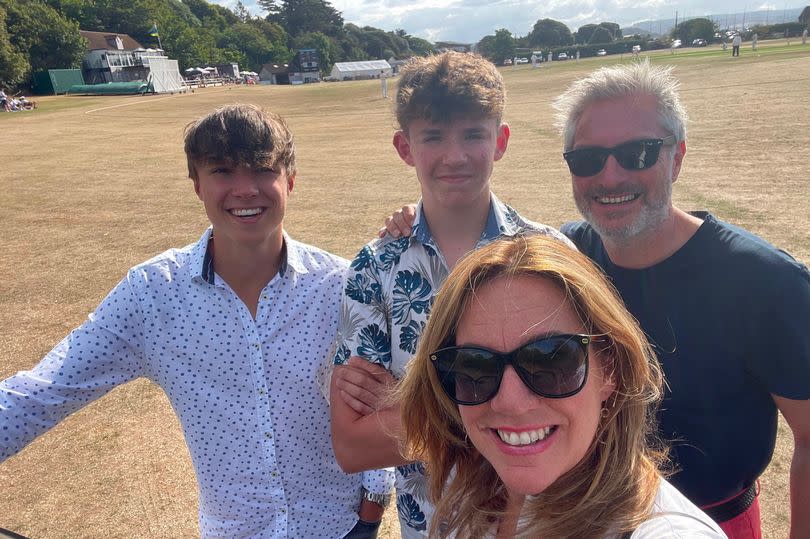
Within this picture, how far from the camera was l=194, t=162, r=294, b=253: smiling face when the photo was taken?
8.03 feet

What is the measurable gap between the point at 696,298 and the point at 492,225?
2.87 ft

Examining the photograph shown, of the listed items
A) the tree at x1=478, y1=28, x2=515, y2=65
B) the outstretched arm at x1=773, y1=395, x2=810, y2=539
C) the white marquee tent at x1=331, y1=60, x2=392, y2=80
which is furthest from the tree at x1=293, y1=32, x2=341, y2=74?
the outstretched arm at x1=773, y1=395, x2=810, y2=539

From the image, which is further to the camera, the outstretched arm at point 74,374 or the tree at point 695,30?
the tree at point 695,30

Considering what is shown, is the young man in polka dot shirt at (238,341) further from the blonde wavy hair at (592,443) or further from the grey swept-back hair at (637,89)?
the grey swept-back hair at (637,89)

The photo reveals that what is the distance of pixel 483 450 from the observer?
5.07 ft

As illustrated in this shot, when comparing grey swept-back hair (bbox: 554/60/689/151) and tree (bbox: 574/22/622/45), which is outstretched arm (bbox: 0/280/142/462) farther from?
tree (bbox: 574/22/622/45)

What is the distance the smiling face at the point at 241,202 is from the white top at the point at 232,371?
0.14 m


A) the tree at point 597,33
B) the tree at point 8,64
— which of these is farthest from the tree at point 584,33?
the tree at point 8,64

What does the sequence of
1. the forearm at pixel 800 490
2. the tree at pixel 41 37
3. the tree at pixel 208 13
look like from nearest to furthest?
the forearm at pixel 800 490
the tree at pixel 41 37
the tree at pixel 208 13

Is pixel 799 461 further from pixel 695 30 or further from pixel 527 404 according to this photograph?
pixel 695 30

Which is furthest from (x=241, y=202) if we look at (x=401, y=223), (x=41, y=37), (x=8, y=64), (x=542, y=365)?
(x=41, y=37)

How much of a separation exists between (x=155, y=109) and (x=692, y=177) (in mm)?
37466

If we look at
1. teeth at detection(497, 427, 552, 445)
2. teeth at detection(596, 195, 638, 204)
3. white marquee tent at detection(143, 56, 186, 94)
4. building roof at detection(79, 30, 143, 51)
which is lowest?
teeth at detection(497, 427, 552, 445)

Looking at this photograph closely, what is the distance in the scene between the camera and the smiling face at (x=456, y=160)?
97.3 inches
